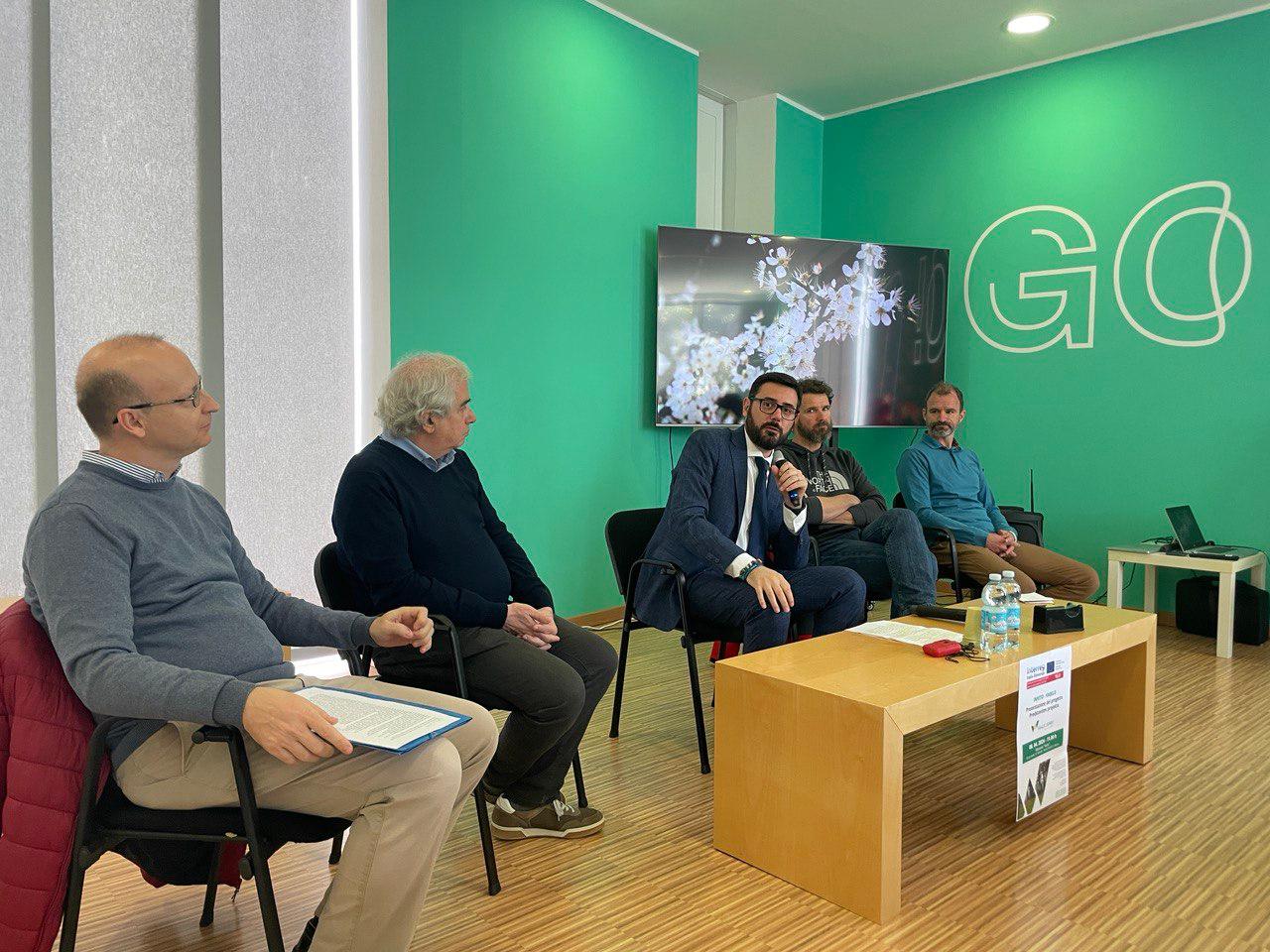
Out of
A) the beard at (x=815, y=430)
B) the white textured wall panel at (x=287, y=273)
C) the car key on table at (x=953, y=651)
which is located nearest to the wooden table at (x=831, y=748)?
the car key on table at (x=953, y=651)

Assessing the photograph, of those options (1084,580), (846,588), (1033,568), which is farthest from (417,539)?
(1084,580)

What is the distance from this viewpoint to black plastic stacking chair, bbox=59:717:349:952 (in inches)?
59.0

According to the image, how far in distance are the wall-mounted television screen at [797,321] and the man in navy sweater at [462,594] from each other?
99.1 inches

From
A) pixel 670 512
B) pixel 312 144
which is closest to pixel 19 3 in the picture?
pixel 312 144

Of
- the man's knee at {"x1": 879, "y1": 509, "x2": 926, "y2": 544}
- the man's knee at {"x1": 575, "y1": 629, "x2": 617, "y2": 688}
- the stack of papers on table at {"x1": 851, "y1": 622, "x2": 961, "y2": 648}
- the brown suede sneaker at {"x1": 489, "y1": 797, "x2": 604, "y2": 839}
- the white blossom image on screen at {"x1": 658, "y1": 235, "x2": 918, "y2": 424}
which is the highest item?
the white blossom image on screen at {"x1": 658, "y1": 235, "x2": 918, "y2": 424}

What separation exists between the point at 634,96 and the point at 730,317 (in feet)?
3.92

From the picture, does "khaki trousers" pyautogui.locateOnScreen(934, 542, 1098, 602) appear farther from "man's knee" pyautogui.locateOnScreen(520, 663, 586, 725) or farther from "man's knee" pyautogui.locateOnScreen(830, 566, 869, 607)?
"man's knee" pyautogui.locateOnScreen(520, 663, 586, 725)

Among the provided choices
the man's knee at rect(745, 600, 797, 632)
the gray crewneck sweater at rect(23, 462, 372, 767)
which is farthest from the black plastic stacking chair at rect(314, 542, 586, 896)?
the man's knee at rect(745, 600, 797, 632)

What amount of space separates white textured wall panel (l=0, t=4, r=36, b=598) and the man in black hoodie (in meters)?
2.71

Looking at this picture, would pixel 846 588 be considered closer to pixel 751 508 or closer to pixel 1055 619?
pixel 751 508

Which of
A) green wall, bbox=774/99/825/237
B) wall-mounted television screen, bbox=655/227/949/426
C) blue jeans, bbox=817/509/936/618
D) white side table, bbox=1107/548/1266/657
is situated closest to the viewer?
blue jeans, bbox=817/509/936/618

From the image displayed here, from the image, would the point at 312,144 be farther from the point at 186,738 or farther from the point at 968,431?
the point at 968,431

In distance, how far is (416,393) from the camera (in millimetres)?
2424

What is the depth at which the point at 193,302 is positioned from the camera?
3477 mm
